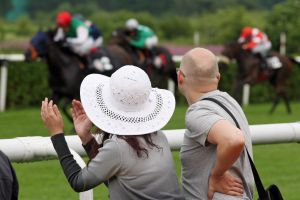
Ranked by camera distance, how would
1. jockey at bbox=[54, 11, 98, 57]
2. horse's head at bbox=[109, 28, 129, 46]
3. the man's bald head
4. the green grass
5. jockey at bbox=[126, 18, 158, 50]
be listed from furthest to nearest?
1. jockey at bbox=[126, 18, 158, 50]
2. horse's head at bbox=[109, 28, 129, 46]
3. jockey at bbox=[54, 11, 98, 57]
4. the green grass
5. the man's bald head

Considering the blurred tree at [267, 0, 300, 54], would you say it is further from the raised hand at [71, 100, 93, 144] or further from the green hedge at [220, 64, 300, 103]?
the raised hand at [71, 100, 93, 144]

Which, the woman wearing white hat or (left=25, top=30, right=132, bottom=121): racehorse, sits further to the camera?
(left=25, top=30, right=132, bottom=121): racehorse

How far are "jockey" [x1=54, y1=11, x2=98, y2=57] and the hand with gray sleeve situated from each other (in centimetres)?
974

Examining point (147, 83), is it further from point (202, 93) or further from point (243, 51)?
point (243, 51)

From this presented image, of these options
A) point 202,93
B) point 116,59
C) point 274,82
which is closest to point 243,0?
point 274,82

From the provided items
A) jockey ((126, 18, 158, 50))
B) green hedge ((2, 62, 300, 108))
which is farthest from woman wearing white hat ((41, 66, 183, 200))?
green hedge ((2, 62, 300, 108))

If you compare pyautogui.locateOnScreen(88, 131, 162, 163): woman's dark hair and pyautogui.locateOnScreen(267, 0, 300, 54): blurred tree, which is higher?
pyautogui.locateOnScreen(88, 131, 162, 163): woman's dark hair

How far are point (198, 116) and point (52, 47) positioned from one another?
9.99m

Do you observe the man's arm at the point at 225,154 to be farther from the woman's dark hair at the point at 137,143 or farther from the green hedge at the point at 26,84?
the green hedge at the point at 26,84

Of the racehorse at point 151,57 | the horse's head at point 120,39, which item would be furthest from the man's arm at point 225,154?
the horse's head at point 120,39

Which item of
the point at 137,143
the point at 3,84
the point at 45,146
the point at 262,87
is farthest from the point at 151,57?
the point at 137,143

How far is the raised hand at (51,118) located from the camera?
310cm

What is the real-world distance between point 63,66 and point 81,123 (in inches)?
386

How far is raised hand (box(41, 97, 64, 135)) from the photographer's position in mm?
3100
